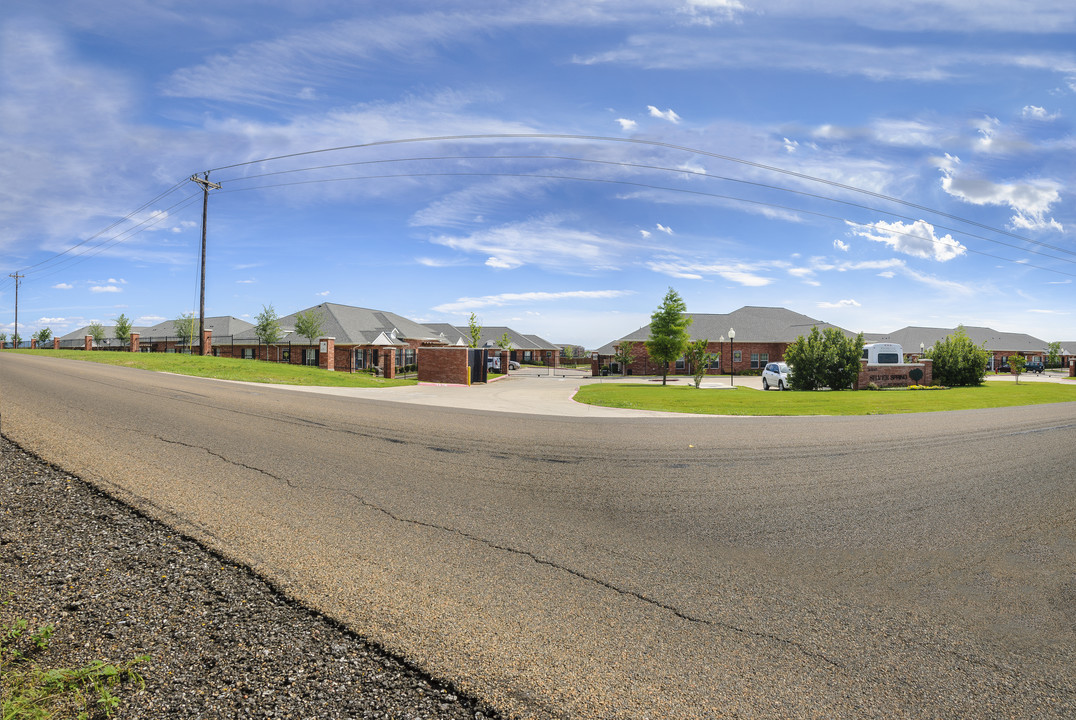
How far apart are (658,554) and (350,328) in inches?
2112

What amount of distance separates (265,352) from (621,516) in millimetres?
55076

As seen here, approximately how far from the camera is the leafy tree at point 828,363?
31.3 meters

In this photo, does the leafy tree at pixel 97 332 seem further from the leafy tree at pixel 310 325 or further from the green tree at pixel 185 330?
the leafy tree at pixel 310 325

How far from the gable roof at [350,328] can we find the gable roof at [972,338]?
207 feet

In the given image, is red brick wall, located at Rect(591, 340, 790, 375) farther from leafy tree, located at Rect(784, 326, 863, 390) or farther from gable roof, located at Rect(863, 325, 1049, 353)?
leafy tree, located at Rect(784, 326, 863, 390)

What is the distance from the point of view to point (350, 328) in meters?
54.1

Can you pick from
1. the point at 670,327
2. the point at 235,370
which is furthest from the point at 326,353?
the point at 670,327

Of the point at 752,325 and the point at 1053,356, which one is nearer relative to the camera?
the point at 752,325

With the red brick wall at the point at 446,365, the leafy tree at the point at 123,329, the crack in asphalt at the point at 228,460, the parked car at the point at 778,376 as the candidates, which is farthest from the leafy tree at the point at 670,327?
the leafy tree at the point at 123,329

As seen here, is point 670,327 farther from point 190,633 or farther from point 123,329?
point 123,329

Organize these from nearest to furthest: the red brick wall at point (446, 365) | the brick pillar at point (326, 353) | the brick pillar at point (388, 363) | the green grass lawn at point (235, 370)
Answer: the green grass lawn at point (235, 370) < the red brick wall at point (446, 365) < the brick pillar at point (388, 363) < the brick pillar at point (326, 353)

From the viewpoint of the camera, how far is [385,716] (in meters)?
2.60

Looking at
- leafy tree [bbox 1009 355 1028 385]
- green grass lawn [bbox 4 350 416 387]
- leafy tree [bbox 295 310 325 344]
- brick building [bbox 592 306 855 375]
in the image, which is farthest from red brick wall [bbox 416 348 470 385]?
leafy tree [bbox 1009 355 1028 385]

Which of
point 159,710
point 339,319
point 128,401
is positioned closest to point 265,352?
point 339,319
